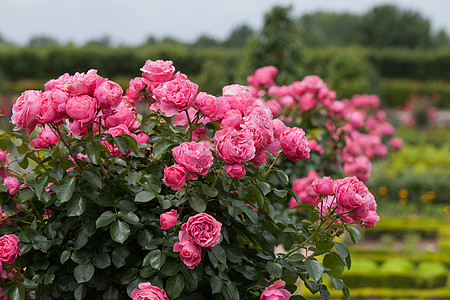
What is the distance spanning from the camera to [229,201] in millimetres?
1509

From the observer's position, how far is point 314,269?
4.96 ft

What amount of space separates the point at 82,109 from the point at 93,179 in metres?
0.21

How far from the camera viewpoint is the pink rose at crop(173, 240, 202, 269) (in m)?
1.36

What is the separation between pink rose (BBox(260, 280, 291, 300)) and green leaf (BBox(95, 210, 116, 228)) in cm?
49

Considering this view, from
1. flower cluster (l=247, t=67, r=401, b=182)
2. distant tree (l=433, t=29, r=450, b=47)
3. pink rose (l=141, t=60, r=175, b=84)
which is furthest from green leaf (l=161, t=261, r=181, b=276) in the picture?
distant tree (l=433, t=29, r=450, b=47)

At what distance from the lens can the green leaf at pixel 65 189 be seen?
144 centimetres

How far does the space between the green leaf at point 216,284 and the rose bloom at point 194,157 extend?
11.8 inches

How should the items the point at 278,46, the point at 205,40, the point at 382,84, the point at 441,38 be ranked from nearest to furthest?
the point at 278,46 < the point at 382,84 < the point at 205,40 < the point at 441,38

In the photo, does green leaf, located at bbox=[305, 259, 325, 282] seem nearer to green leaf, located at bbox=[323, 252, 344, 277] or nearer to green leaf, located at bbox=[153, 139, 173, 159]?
green leaf, located at bbox=[323, 252, 344, 277]

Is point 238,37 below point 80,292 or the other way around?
below

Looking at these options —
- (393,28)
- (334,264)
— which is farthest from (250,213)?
(393,28)

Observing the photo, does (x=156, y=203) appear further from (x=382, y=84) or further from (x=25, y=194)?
(x=382, y=84)

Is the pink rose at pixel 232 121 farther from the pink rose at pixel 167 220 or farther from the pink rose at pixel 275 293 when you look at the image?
the pink rose at pixel 275 293

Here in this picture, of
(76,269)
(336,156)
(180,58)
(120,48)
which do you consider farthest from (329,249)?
(120,48)
